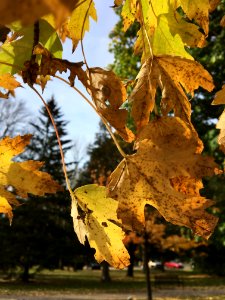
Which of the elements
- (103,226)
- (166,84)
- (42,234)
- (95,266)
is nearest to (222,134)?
(166,84)

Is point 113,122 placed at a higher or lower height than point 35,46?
lower

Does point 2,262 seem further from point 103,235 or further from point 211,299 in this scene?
point 103,235

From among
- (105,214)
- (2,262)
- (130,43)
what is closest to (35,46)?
(105,214)

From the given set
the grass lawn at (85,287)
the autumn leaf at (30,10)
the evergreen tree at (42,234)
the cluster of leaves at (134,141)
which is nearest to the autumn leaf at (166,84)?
the cluster of leaves at (134,141)

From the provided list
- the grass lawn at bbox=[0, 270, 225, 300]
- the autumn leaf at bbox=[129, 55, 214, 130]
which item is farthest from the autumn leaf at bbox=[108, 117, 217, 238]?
the grass lawn at bbox=[0, 270, 225, 300]

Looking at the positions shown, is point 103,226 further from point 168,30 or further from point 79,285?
point 79,285

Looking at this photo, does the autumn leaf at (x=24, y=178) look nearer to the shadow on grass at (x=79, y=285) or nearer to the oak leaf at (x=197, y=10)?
the oak leaf at (x=197, y=10)
